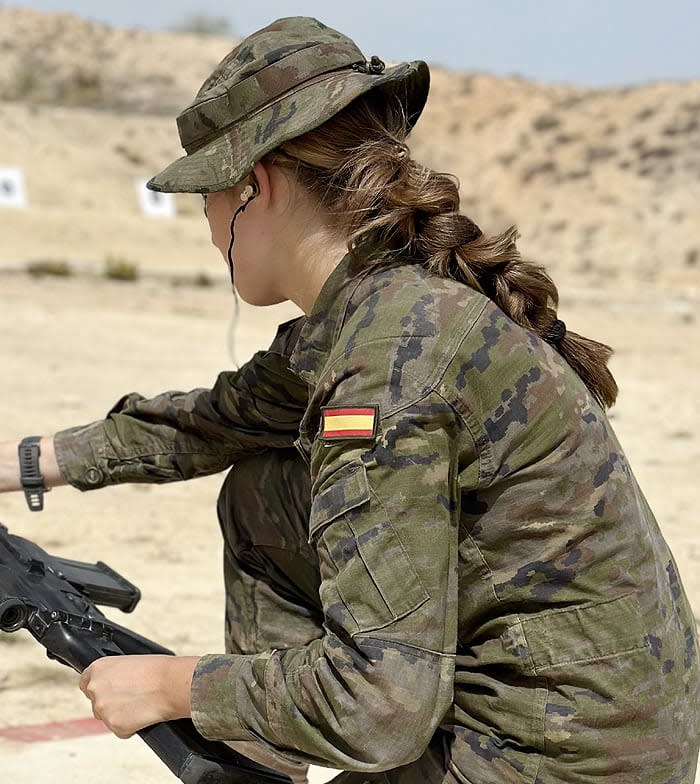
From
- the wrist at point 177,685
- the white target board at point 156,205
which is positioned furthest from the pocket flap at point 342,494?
the white target board at point 156,205

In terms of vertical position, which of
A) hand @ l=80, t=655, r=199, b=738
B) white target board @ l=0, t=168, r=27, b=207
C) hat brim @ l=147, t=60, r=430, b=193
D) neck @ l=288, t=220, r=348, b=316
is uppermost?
hat brim @ l=147, t=60, r=430, b=193

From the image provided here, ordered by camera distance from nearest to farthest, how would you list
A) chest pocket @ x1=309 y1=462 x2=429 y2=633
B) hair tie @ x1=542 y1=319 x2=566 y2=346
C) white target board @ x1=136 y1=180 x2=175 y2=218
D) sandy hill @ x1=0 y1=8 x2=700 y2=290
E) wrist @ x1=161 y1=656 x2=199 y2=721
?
chest pocket @ x1=309 y1=462 x2=429 y2=633 < wrist @ x1=161 y1=656 x2=199 y2=721 < hair tie @ x1=542 y1=319 x2=566 y2=346 < sandy hill @ x1=0 y1=8 x2=700 y2=290 < white target board @ x1=136 y1=180 x2=175 y2=218

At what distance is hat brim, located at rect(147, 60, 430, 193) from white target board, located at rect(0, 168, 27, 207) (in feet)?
62.5

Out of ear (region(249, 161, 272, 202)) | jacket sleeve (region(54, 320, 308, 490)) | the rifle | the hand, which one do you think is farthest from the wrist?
jacket sleeve (region(54, 320, 308, 490))

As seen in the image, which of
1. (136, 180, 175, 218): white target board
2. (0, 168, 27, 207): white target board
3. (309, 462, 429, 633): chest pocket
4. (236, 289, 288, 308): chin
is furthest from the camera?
(136, 180, 175, 218): white target board

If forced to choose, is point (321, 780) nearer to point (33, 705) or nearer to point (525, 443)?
point (33, 705)

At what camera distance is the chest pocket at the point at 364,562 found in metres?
1.41

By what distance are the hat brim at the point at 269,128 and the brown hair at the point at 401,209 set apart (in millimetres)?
32

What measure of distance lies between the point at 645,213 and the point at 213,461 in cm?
2326

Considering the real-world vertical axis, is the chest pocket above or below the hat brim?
below

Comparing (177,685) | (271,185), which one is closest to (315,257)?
(271,185)

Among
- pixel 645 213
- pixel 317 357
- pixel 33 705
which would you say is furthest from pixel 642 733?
pixel 645 213

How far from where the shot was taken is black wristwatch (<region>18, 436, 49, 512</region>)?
2396mm

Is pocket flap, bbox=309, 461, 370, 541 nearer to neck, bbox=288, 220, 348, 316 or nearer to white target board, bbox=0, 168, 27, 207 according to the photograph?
neck, bbox=288, 220, 348, 316
